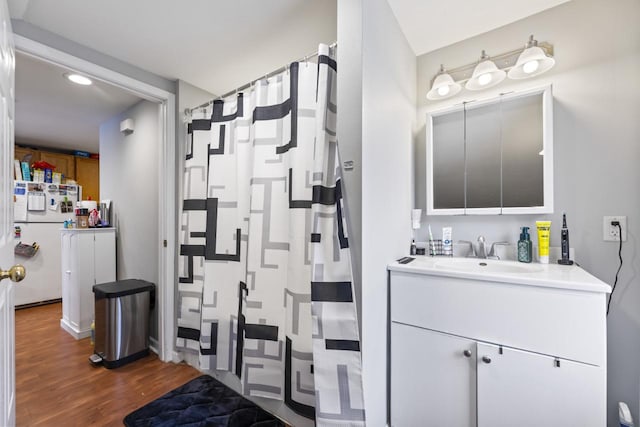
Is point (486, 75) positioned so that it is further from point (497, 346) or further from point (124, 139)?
point (124, 139)

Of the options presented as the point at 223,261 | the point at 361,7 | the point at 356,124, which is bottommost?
the point at 223,261

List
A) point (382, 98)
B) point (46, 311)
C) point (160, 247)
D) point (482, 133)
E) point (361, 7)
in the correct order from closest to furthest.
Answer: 1. point (361, 7)
2. point (382, 98)
3. point (482, 133)
4. point (160, 247)
5. point (46, 311)

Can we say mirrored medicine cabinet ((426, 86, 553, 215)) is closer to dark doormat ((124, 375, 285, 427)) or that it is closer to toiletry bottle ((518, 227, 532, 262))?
toiletry bottle ((518, 227, 532, 262))

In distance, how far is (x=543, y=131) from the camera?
58.5 inches

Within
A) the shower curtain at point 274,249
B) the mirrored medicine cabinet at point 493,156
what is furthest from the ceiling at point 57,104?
the mirrored medicine cabinet at point 493,156

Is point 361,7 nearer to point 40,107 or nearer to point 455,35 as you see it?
point 455,35

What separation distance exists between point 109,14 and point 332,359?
2.16 meters

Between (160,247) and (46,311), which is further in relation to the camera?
(46,311)

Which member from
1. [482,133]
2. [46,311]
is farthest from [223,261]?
[46,311]

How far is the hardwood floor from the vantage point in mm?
1586

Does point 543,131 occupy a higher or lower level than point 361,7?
lower

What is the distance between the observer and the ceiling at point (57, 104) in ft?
7.01

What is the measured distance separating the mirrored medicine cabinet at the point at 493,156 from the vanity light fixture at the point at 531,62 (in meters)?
0.10

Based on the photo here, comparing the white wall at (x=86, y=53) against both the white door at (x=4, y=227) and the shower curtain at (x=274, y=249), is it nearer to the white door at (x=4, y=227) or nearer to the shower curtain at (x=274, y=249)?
the shower curtain at (x=274, y=249)
